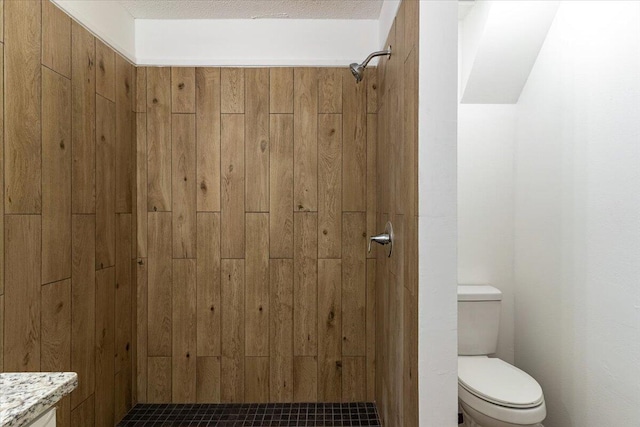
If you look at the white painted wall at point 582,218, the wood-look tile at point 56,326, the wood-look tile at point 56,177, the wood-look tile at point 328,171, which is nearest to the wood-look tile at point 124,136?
the wood-look tile at point 56,177

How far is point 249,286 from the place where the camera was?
271 centimetres

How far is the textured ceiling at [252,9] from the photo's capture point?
2.49m

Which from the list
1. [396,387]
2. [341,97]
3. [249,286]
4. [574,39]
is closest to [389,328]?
[396,387]

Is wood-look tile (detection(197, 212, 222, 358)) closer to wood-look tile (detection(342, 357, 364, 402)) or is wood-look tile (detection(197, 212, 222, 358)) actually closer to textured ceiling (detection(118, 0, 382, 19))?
wood-look tile (detection(342, 357, 364, 402))

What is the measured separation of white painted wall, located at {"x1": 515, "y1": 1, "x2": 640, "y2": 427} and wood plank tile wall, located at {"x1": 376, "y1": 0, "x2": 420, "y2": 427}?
83 centimetres

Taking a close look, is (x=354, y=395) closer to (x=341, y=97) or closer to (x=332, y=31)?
(x=341, y=97)

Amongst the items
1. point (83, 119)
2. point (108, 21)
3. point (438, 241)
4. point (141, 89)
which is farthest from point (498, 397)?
point (108, 21)

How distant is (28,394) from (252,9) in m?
2.27

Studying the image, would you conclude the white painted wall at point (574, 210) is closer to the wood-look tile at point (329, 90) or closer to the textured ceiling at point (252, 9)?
the wood-look tile at point (329, 90)

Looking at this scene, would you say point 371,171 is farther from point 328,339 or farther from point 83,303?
point 83,303

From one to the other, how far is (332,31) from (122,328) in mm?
2161

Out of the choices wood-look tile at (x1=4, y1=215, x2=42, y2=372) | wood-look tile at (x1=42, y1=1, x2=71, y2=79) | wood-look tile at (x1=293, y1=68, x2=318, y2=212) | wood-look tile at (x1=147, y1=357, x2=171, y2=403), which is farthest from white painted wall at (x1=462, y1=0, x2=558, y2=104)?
wood-look tile at (x1=147, y1=357, x2=171, y2=403)

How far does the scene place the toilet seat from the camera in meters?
1.86

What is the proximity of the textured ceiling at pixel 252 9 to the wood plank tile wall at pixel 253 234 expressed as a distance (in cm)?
32
